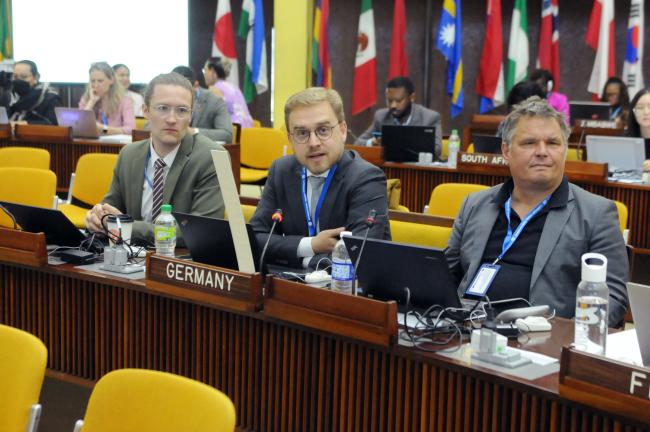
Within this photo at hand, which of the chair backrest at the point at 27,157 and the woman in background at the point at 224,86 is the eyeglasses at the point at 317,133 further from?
the woman in background at the point at 224,86

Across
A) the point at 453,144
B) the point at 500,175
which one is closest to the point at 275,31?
the point at 453,144

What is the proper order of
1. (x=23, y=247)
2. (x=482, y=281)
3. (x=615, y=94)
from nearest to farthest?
(x=482, y=281), (x=23, y=247), (x=615, y=94)

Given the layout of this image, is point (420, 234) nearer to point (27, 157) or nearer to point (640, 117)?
point (27, 157)

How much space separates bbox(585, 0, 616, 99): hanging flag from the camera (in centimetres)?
883

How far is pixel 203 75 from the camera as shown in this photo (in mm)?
8281

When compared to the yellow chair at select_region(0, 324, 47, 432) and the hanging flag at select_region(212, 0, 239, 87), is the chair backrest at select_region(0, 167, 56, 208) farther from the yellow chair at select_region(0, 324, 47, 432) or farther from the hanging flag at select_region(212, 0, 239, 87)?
the hanging flag at select_region(212, 0, 239, 87)

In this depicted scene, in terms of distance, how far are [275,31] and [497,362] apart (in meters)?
8.47

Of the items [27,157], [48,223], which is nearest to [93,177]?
[27,157]

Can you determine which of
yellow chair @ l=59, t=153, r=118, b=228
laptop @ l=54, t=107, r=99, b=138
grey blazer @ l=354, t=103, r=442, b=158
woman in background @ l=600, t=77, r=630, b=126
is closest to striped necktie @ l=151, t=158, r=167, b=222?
yellow chair @ l=59, t=153, r=118, b=228

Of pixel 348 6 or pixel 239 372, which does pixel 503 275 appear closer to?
pixel 239 372

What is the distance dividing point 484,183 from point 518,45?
4247 millimetres

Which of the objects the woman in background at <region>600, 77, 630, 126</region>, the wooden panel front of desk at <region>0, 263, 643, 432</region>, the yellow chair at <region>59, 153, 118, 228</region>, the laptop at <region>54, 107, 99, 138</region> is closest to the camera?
the wooden panel front of desk at <region>0, 263, 643, 432</region>

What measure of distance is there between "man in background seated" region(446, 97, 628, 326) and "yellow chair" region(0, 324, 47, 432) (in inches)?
54.7

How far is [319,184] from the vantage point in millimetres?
3139
